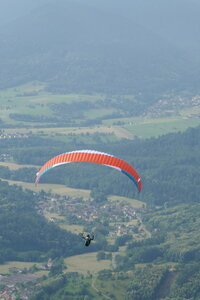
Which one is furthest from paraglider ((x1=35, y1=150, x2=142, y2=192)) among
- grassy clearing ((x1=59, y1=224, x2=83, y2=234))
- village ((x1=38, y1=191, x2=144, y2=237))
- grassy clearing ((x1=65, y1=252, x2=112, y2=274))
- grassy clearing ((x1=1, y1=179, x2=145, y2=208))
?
grassy clearing ((x1=1, y1=179, x2=145, y2=208))

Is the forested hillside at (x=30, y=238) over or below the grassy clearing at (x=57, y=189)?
below

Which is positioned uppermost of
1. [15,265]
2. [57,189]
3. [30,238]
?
[57,189]

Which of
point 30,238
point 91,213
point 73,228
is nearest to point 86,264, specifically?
point 30,238

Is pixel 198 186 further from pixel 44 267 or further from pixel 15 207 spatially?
pixel 44 267

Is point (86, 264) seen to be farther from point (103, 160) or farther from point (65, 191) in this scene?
point (103, 160)

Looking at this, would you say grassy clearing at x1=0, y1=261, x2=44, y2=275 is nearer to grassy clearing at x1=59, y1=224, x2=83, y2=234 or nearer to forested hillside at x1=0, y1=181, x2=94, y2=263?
forested hillside at x1=0, y1=181, x2=94, y2=263

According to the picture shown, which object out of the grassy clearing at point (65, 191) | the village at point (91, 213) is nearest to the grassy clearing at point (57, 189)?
the grassy clearing at point (65, 191)

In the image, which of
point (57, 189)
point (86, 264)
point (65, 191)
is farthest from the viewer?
point (57, 189)

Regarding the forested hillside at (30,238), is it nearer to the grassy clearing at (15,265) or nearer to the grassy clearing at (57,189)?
the grassy clearing at (15,265)

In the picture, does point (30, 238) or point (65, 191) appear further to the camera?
point (65, 191)
